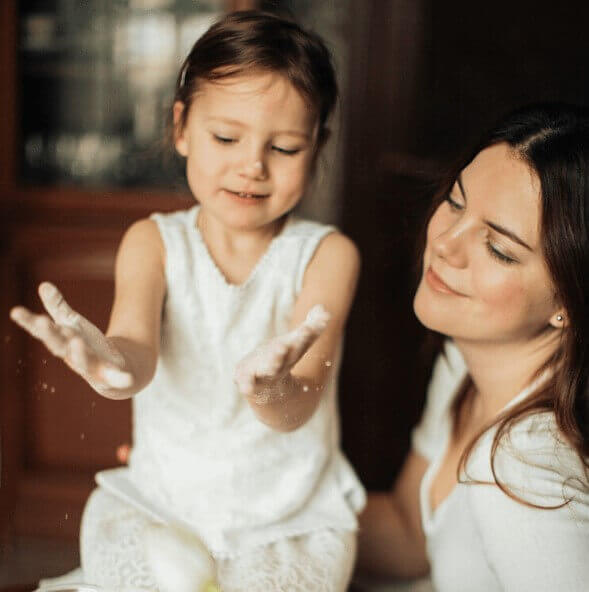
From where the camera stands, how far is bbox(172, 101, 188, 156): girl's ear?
561mm

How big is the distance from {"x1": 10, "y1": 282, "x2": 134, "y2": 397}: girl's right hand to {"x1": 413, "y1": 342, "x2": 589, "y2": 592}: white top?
13.3 inches

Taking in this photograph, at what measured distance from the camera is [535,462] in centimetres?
62

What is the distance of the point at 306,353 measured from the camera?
542 mm

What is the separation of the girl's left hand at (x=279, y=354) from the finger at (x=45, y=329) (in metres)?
0.10

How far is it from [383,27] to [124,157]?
1.74 ft

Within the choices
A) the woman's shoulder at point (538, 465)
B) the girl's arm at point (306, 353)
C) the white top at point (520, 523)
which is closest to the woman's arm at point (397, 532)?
the white top at point (520, 523)

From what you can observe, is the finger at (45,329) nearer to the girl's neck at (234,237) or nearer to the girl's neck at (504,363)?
the girl's neck at (234,237)

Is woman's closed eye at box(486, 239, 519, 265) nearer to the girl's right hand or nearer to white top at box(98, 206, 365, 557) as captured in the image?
white top at box(98, 206, 365, 557)

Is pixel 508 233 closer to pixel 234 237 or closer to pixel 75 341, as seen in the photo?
pixel 234 237

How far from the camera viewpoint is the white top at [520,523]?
579mm

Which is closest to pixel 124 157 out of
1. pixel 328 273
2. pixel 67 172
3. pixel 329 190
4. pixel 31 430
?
pixel 67 172

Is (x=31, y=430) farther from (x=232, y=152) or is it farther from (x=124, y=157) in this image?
(x=124, y=157)

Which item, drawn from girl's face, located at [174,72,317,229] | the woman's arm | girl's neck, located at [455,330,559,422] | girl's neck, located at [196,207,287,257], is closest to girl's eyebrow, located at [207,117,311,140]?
girl's face, located at [174,72,317,229]

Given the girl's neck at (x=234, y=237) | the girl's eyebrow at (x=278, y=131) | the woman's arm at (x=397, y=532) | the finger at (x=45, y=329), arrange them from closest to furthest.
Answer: the finger at (x=45, y=329) → the girl's eyebrow at (x=278, y=131) → the girl's neck at (x=234, y=237) → the woman's arm at (x=397, y=532)
